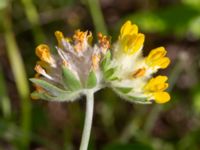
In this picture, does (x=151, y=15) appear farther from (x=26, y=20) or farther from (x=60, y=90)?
(x=60, y=90)

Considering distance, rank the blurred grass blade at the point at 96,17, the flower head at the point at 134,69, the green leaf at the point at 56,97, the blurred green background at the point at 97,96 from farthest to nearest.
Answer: the blurred grass blade at the point at 96,17 → the blurred green background at the point at 97,96 → the flower head at the point at 134,69 → the green leaf at the point at 56,97

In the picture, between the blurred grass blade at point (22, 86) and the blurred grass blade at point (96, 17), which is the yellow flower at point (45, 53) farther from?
the blurred grass blade at point (96, 17)

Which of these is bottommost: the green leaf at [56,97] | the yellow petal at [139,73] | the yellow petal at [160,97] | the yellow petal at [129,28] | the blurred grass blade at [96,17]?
the yellow petal at [160,97]

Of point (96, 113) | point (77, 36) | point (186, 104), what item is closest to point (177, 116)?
point (186, 104)

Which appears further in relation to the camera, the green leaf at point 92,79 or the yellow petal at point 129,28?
the yellow petal at point 129,28

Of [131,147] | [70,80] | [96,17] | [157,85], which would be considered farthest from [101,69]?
[96,17]

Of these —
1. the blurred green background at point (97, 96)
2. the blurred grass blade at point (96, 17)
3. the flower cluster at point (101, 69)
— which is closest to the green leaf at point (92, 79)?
the flower cluster at point (101, 69)

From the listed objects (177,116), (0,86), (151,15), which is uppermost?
(151,15)

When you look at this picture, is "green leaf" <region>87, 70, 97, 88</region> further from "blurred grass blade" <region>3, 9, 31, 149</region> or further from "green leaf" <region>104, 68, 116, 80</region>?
"blurred grass blade" <region>3, 9, 31, 149</region>
